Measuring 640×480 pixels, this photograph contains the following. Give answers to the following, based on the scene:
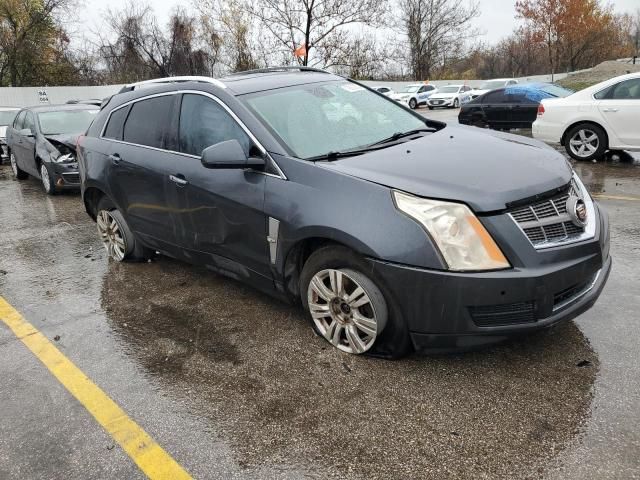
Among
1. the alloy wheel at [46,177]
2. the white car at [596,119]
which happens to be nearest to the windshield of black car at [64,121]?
the alloy wheel at [46,177]

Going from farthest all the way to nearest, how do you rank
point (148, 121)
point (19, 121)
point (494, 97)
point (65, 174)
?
point (494, 97) < point (19, 121) < point (65, 174) < point (148, 121)

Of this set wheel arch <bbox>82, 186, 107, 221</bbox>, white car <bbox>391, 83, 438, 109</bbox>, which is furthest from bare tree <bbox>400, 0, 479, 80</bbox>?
wheel arch <bbox>82, 186, 107, 221</bbox>

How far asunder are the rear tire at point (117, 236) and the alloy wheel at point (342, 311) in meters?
2.48

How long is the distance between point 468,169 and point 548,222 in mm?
524

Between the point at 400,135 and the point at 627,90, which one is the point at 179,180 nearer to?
the point at 400,135

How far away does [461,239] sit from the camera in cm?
271

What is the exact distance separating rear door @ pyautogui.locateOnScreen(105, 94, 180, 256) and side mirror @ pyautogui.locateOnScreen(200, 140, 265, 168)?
87 cm

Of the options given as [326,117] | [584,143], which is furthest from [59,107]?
[584,143]

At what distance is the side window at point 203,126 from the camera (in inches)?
147

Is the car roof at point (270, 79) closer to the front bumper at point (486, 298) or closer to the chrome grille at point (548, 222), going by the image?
the front bumper at point (486, 298)

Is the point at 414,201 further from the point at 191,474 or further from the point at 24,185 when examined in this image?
the point at 24,185

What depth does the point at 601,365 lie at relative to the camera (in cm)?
303

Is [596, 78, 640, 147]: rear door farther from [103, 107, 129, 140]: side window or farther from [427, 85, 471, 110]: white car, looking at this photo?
[427, 85, 471, 110]: white car

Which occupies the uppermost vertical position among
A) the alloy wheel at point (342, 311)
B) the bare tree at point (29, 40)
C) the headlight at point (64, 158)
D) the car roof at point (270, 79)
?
the bare tree at point (29, 40)
